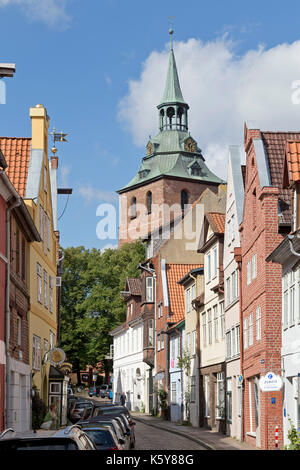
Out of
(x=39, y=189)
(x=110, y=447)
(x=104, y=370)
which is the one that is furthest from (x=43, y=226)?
(x=104, y=370)

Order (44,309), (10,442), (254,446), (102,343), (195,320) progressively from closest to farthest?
(10,442), (254,446), (44,309), (195,320), (102,343)

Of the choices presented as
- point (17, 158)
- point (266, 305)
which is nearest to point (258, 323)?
point (266, 305)

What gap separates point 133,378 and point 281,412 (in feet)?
142

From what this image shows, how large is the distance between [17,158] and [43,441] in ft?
80.2

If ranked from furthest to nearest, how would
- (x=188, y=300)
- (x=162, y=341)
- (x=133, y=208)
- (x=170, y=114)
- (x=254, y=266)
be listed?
(x=170, y=114) → (x=133, y=208) → (x=162, y=341) → (x=188, y=300) → (x=254, y=266)

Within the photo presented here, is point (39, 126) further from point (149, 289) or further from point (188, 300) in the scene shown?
point (149, 289)

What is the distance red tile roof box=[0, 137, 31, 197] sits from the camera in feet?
105

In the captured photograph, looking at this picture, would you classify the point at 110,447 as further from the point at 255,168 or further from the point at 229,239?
the point at 229,239

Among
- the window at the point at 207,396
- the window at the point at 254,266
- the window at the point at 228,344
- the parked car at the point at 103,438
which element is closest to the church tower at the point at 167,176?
the window at the point at 207,396

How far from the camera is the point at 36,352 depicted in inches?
1265

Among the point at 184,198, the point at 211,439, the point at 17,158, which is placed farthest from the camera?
the point at 184,198

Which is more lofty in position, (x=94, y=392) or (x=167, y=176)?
(x=167, y=176)

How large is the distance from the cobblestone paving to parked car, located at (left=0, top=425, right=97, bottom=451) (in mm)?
17016

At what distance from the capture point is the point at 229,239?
112 ft
